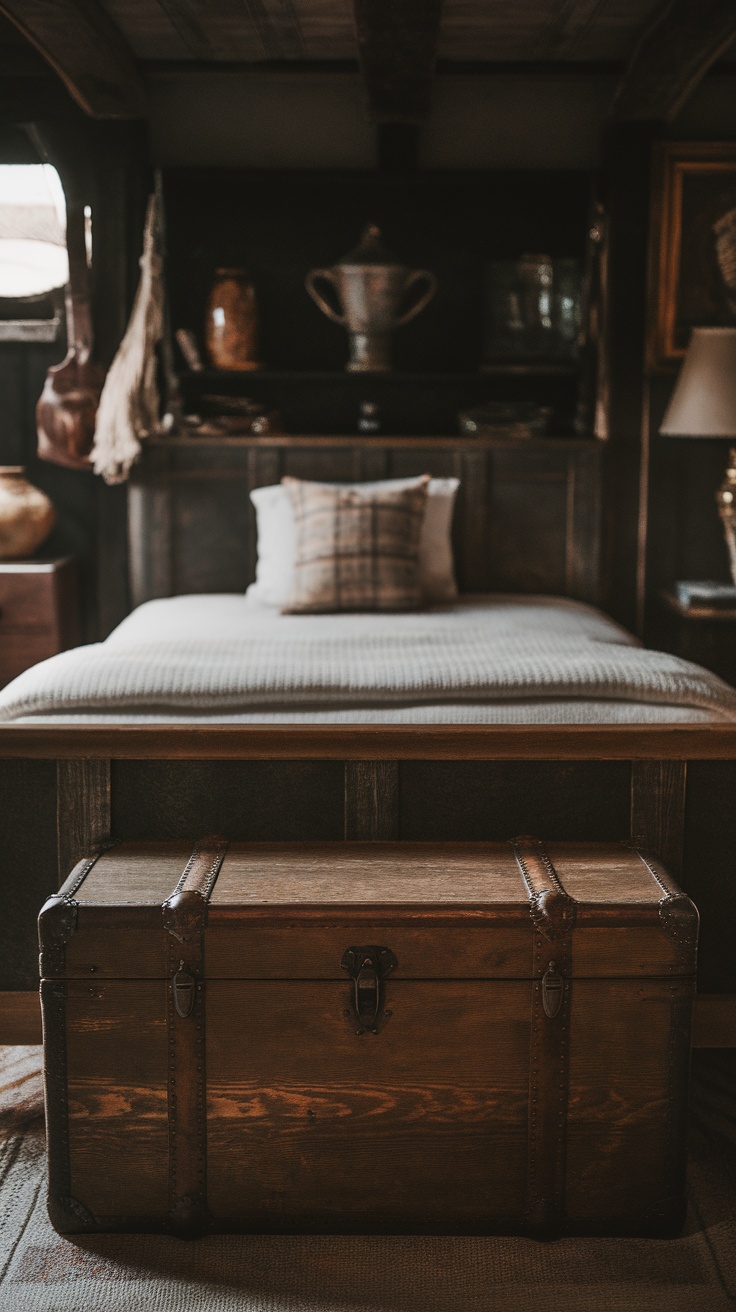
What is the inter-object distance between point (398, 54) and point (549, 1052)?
7.77 feet

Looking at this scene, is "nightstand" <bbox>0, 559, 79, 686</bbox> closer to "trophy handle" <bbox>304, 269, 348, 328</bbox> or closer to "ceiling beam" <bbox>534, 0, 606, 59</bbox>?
"trophy handle" <bbox>304, 269, 348, 328</bbox>

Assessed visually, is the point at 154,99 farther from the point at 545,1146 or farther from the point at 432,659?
the point at 545,1146

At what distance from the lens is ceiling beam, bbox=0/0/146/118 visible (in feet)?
9.30

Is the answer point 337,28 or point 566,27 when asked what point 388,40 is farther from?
point 566,27

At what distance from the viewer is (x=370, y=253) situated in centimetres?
350

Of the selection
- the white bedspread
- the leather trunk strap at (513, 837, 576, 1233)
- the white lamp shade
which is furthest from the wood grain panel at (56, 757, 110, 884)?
the white lamp shade

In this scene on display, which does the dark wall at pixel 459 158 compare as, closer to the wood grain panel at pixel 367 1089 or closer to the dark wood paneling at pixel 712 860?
the dark wood paneling at pixel 712 860

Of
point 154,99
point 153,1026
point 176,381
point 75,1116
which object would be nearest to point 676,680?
point 153,1026

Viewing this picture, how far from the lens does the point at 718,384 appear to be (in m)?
3.39

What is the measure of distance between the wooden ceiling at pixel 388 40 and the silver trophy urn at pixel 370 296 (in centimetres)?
38

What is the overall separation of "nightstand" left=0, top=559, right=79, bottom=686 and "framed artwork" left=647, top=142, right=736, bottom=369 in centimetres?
193

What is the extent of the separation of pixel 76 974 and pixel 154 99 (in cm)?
290

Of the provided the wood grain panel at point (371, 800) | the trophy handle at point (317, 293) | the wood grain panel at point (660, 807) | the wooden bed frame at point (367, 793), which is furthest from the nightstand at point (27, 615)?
the wood grain panel at point (660, 807)

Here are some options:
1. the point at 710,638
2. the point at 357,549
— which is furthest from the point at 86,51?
the point at 710,638
